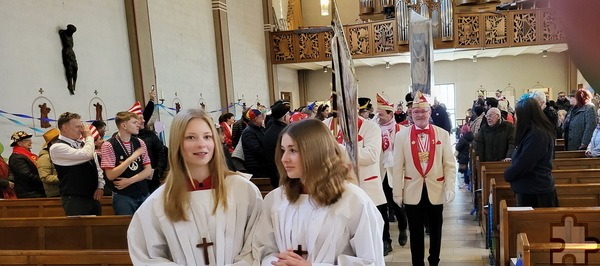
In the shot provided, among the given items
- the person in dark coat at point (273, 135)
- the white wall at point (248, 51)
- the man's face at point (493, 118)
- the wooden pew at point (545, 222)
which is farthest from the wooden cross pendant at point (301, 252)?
the white wall at point (248, 51)

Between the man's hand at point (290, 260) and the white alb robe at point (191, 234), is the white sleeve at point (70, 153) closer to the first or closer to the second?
the white alb robe at point (191, 234)

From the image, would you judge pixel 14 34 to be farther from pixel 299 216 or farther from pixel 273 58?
pixel 273 58

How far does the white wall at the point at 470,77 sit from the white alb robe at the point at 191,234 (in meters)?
14.8

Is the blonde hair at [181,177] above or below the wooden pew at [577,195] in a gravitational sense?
above

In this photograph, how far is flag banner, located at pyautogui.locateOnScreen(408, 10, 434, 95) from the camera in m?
5.70

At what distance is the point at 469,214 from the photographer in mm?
6184

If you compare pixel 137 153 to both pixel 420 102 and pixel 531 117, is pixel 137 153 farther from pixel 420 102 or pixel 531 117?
pixel 531 117

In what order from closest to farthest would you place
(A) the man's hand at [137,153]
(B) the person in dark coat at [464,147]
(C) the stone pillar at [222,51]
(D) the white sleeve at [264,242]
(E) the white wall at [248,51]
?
(D) the white sleeve at [264,242] < (A) the man's hand at [137,153] < (B) the person in dark coat at [464,147] < (C) the stone pillar at [222,51] < (E) the white wall at [248,51]

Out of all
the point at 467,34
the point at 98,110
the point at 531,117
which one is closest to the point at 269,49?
the point at 467,34

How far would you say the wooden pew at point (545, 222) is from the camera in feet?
9.30

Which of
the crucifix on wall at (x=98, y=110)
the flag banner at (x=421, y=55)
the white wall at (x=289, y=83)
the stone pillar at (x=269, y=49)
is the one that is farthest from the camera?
the white wall at (x=289, y=83)

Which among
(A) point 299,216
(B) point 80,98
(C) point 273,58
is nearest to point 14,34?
(B) point 80,98

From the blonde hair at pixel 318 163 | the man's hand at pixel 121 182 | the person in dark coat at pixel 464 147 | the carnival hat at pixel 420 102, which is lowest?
the person in dark coat at pixel 464 147

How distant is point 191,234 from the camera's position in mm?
1861
